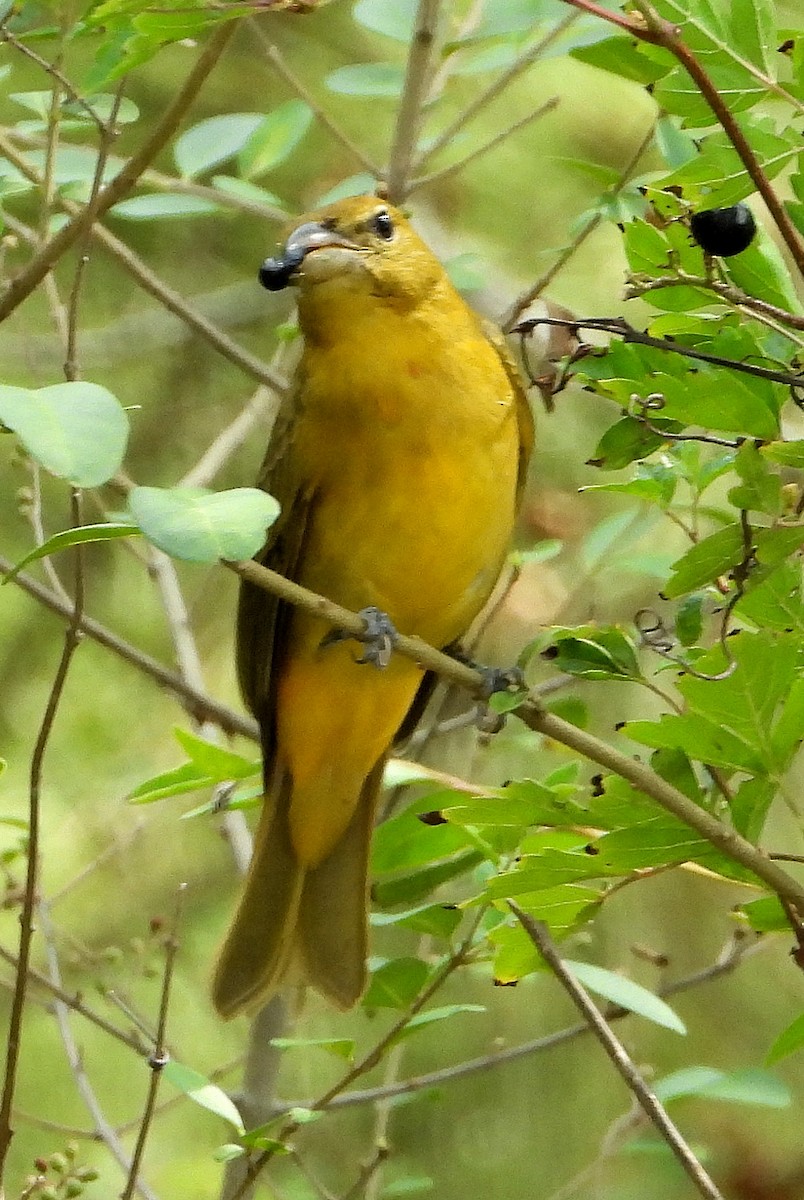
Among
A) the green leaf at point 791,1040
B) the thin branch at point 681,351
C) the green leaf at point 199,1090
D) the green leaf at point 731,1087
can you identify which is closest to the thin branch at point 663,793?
the green leaf at point 791,1040

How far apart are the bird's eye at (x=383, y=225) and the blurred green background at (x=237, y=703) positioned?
1326 millimetres

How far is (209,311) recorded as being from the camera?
15.9ft

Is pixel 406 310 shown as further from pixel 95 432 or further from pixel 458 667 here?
pixel 95 432

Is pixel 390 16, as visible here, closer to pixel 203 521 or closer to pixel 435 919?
pixel 435 919

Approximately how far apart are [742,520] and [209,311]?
136 inches

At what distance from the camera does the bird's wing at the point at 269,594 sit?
3.13 metres

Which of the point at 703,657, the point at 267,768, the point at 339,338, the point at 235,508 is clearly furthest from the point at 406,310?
the point at 235,508

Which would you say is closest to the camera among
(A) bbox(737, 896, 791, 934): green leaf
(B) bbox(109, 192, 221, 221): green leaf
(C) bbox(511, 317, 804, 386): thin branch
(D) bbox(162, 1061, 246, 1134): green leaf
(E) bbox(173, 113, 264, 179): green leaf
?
(C) bbox(511, 317, 804, 386): thin branch

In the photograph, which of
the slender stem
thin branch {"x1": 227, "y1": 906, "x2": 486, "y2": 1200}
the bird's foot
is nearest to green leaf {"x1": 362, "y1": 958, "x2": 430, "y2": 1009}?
thin branch {"x1": 227, "y1": 906, "x2": 486, "y2": 1200}

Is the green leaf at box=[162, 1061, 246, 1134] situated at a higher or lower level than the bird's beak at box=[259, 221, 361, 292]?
lower

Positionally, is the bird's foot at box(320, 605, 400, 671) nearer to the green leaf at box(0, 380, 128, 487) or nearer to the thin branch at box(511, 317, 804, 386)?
the thin branch at box(511, 317, 804, 386)

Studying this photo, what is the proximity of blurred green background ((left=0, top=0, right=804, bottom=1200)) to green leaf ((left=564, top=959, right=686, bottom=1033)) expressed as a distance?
77.0 inches

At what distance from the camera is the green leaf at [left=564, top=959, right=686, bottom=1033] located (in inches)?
95.3

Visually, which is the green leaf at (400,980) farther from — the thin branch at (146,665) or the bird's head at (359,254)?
the bird's head at (359,254)
